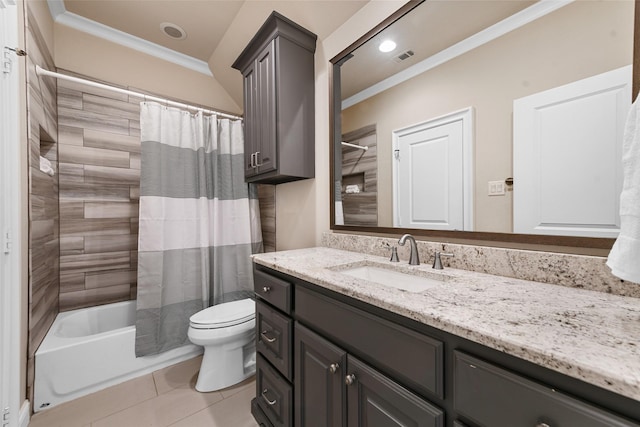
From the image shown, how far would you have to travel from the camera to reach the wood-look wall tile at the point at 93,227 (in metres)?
2.01

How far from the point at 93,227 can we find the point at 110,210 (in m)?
0.18

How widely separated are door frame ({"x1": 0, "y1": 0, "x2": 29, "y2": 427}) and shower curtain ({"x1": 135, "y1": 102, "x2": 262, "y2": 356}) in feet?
1.99

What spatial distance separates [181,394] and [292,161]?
1693 mm

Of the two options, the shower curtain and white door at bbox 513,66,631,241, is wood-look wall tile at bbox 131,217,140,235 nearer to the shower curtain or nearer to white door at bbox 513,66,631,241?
the shower curtain

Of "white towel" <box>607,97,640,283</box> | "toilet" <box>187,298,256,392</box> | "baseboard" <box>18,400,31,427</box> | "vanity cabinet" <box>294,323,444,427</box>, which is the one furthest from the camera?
"toilet" <box>187,298,256,392</box>

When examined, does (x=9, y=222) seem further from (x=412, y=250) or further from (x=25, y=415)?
(x=412, y=250)

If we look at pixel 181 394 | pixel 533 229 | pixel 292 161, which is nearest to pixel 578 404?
pixel 533 229

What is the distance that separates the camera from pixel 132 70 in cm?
230

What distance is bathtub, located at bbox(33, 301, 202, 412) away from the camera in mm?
1503

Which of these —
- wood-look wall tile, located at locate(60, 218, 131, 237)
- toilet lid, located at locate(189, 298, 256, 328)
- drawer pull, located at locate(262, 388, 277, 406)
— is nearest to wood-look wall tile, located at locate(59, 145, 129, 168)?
wood-look wall tile, located at locate(60, 218, 131, 237)

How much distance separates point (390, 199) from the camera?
1.39 meters

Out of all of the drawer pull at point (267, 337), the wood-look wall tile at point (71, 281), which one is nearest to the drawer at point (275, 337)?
the drawer pull at point (267, 337)

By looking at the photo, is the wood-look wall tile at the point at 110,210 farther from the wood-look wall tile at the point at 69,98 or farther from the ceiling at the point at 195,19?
the ceiling at the point at 195,19

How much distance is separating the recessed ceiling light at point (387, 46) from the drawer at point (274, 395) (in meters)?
1.76
